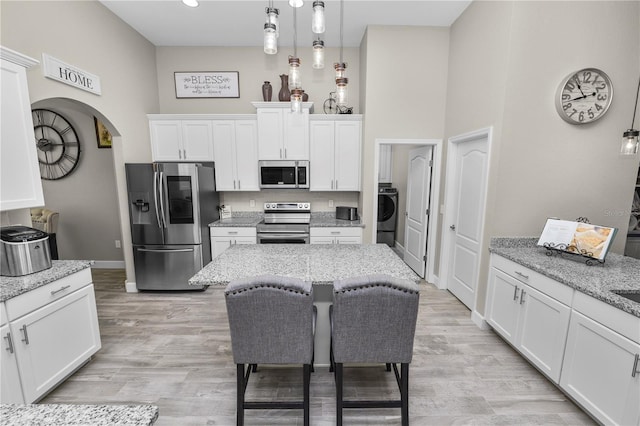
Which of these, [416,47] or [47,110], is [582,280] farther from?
[47,110]

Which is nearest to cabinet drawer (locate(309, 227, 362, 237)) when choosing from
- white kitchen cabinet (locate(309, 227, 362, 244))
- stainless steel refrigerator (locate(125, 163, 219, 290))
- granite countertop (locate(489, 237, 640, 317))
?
white kitchen cabinet (locate(309, 227, 362, 244))

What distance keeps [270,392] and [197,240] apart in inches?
88.4

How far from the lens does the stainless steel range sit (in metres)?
3.82

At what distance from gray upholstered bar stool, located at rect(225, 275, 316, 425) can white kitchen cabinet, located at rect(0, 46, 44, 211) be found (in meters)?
1.77

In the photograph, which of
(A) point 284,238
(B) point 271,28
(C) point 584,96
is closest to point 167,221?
(A) point 284,238

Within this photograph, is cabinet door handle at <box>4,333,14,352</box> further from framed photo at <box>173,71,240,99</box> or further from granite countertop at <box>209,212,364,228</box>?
framed photo at <box>173,71,240,99</box>

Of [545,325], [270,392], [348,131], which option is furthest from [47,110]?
[545,325]

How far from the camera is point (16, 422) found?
2.30 feet

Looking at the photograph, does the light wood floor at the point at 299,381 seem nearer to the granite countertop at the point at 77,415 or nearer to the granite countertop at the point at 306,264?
the granite countertop at the point at 306,264

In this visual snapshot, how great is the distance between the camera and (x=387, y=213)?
5.48 meters

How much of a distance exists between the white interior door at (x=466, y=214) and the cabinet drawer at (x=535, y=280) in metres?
0.34

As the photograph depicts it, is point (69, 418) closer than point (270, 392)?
Yes

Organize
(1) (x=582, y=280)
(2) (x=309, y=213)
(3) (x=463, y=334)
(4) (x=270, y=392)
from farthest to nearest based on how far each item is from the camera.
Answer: (2) (x=309, y=213) < (3) (x=463, y=334) < (4) (x=270, y=392) < (1) (x=582, y=280)

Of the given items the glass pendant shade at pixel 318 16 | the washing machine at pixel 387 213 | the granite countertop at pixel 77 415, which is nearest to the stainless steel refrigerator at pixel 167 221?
the glass pendant shade at pixel 318 16
